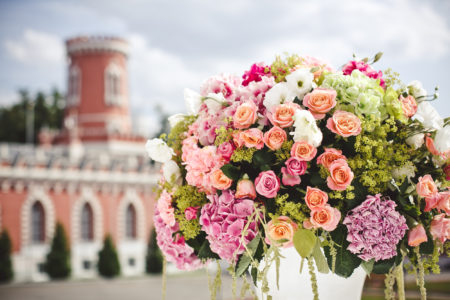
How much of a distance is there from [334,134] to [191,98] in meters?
0.68

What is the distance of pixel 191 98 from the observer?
2258 mm

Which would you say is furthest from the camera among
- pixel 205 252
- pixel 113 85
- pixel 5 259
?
pixel 113 85

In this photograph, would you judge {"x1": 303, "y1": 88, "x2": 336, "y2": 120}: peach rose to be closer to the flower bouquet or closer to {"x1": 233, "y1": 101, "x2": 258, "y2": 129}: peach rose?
the flower bouquet

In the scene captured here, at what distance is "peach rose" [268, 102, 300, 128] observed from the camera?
184 cm

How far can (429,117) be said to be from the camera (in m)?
2.04

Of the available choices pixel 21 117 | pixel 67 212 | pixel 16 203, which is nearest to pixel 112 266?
pixel 67 212

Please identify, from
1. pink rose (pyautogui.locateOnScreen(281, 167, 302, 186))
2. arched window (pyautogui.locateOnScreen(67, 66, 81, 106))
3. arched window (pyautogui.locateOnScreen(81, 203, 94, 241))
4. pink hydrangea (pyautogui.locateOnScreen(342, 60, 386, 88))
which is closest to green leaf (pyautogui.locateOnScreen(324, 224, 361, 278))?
pink rose (pyautogui.locateOnScreen(281, 167, 302, 186))

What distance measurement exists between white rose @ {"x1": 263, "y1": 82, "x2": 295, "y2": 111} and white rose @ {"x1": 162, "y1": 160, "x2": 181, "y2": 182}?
0.52m

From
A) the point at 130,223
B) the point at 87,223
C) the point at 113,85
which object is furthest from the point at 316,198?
the point at 113,85

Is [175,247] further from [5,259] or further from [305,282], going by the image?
[5,259]

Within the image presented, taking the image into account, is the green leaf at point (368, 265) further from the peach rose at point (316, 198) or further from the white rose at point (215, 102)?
the white rose at point (215, 102)

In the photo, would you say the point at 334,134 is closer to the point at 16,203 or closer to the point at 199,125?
the point at 199,125

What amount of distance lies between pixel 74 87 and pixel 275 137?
103 ft

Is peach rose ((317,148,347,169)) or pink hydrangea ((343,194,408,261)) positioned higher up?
peach rose ((317,148,347,169))
